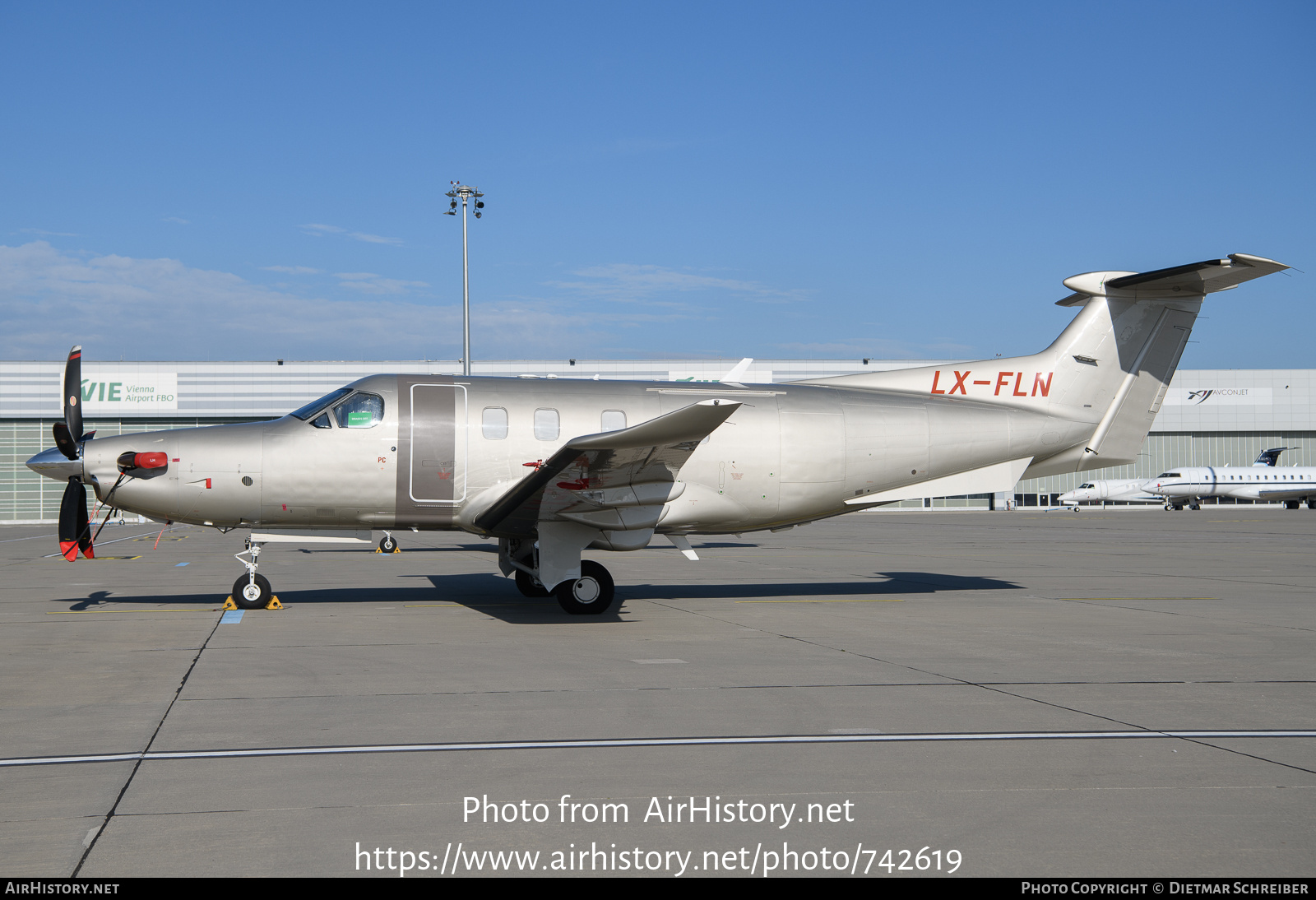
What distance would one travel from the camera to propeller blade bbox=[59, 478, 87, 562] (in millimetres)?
13172

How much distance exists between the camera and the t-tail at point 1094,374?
16062mm

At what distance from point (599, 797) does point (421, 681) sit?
379 centimetres

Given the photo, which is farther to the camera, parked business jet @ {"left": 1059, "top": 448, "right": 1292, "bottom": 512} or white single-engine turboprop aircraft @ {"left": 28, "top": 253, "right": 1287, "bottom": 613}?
parked business jet @ {"left": 1059, "top": 448, "right": 1292, "bottom": 512}

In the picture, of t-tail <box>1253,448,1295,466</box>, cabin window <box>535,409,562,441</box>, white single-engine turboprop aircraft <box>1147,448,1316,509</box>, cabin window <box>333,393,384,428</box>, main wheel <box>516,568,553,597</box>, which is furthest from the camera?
t-tail <box>1253,448,1295,466</box>

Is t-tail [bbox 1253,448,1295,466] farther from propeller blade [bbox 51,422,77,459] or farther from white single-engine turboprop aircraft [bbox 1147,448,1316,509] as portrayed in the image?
propeller blade [bbox 51,422,77,459]

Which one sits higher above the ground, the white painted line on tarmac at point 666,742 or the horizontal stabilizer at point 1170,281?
the horizontal stabilizer at point 1170,281

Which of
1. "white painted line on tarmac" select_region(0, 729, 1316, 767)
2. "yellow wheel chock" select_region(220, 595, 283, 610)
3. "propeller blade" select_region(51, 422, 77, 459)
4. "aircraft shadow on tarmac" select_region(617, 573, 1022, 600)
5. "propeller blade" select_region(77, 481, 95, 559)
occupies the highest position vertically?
"propeller blade" select_region(51, 422, 77, 459)

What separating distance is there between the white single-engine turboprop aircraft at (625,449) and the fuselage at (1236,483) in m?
61.2

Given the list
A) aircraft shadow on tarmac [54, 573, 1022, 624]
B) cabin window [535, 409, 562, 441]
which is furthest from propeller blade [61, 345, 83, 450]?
cabin window [535, 409, 562, 441]

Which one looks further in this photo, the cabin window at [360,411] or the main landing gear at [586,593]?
the cabin window at [360,411]

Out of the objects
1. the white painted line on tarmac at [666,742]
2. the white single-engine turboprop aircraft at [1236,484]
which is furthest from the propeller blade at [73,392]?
the white single-engine turboprop aircraft at [1236,484]

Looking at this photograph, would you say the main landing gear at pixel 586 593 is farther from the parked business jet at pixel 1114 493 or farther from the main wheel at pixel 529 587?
the parked business jet at pixel 1114 493

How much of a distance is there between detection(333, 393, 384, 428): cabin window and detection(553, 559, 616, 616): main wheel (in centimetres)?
357
